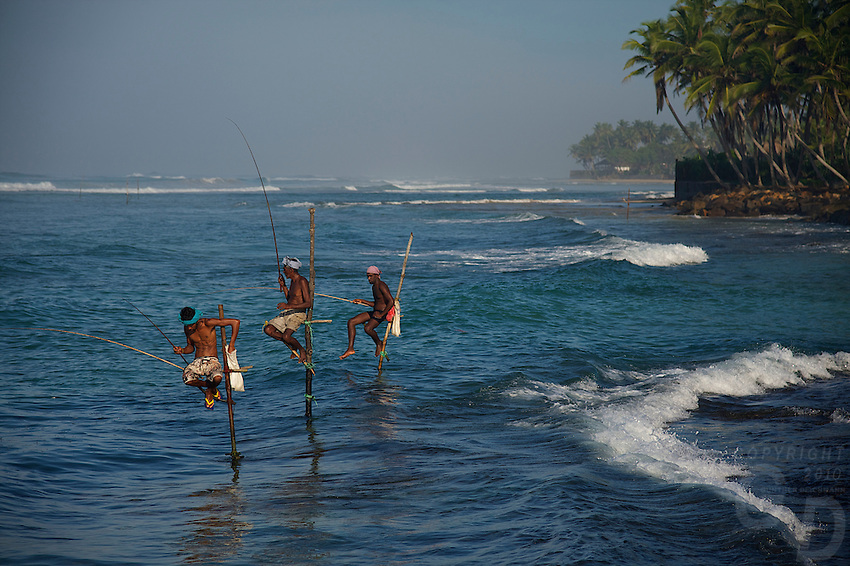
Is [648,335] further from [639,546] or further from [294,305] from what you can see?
[639,546]

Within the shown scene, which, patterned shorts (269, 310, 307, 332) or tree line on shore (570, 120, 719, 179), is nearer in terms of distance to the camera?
patterned shorts (269, 310, 307, 332)

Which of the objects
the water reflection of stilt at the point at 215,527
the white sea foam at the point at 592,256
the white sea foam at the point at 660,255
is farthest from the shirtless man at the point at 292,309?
the white sea foam at the point at 660,255

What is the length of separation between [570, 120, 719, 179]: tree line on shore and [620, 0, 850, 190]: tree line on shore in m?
92.4

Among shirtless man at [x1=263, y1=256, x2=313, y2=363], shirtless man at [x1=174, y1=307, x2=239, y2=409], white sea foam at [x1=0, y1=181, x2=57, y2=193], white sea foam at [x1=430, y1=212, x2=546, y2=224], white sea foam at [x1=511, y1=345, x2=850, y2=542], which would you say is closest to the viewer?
white sea foam at [x1=511, y1=345, x2=850, y2=542]

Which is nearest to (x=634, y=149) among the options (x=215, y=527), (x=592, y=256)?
(x=592, y=256)

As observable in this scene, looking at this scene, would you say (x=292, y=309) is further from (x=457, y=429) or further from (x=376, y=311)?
(x=457, y=429)

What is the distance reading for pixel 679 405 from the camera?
33.5ft

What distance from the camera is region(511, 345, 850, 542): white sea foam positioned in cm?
746

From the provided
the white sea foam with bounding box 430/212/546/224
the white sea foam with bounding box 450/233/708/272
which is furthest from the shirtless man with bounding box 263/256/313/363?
the white sea foam with bounding box 430/212/546/224

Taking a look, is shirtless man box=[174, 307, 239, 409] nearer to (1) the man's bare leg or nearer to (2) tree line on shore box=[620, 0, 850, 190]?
(1) the man's bare leg

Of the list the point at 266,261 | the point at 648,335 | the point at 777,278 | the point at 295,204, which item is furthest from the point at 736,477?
the point at 295,204

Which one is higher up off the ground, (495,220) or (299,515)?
(495,220)

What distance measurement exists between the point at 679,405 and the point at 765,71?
37.2 m

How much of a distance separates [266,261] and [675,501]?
76.5 feet
